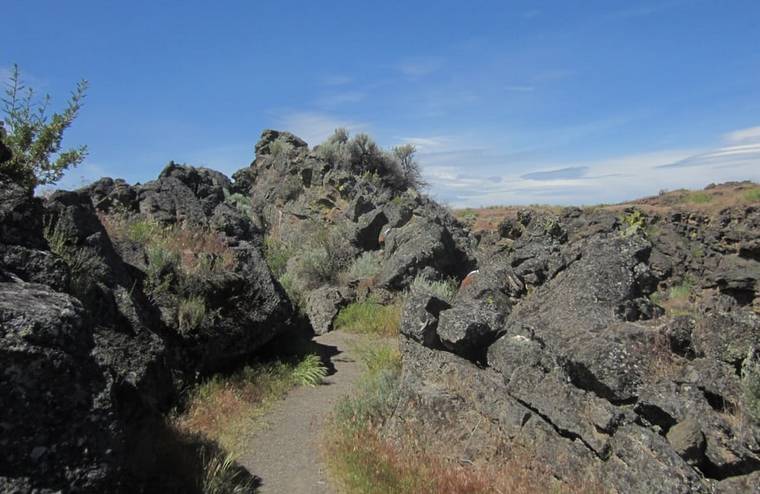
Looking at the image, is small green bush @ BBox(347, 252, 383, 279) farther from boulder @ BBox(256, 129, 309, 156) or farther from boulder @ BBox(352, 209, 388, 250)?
boulder @ BBox(256, 129, 309, 156)

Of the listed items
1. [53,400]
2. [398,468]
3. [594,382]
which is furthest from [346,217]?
[53,400]

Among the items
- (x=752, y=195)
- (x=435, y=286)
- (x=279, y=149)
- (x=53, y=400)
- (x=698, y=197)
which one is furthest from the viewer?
(x=698, y=197)

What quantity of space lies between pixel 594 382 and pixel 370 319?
6939mm

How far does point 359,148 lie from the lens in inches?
1000

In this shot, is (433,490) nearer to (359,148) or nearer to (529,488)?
(529,488)

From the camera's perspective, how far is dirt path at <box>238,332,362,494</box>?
582 centimetres

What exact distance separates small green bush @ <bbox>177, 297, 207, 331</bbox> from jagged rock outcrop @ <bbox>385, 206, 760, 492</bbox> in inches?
109

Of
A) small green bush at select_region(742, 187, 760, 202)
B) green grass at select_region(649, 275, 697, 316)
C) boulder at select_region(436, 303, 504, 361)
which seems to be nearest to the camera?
boulder at select_region(436, 303, 504, 361)

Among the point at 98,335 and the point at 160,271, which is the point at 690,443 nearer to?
the point at 98,335

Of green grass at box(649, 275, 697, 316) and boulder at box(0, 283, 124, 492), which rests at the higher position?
boulder at box(0, 283, 124, 492)

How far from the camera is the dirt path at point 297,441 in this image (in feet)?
19.1

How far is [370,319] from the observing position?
12.7 m

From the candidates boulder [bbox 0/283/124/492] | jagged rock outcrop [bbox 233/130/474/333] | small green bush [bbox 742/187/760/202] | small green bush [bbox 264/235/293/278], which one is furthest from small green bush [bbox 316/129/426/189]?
small green bush [bbox 742/187/760/202]

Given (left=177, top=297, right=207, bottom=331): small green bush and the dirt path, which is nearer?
the dirt path
